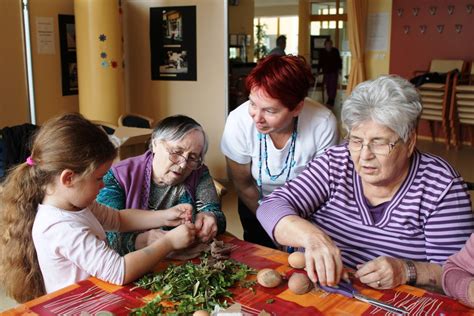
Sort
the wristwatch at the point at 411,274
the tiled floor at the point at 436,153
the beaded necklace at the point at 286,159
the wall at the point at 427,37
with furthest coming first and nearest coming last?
the wall at the point at 427,37 < the tiled floor at the point at 436,153 < the beaded necklace at the point at 286,159 < the wristwatch at the point at 411,274

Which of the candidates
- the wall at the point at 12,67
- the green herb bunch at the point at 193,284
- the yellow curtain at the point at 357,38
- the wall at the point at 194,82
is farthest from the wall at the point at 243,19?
the green herb bunch at the point at 193,284

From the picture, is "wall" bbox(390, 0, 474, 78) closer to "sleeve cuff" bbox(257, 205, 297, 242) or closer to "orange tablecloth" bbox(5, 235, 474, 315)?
"sleeve cuff" bbox(257, 205, 297, 242)

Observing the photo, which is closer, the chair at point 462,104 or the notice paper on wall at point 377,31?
the chair at point 462,104

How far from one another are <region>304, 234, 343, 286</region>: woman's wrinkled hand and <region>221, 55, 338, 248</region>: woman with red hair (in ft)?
2.40

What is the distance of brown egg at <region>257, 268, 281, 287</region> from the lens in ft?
4.60

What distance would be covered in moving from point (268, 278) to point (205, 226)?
432mm

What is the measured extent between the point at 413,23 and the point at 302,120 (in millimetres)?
6499

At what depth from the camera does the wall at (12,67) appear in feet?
15.0

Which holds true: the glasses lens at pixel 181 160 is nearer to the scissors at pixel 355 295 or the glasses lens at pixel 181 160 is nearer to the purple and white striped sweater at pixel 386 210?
the purple and white striped sweater at pixel 386 210

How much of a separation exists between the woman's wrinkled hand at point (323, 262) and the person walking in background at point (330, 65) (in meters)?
7.43

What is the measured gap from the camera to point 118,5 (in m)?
4.89

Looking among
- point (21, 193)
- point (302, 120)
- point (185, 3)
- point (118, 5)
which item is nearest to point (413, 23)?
point (185, 3)

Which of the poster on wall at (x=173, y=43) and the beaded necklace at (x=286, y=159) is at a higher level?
the poster on wall at (x=173, y=43)

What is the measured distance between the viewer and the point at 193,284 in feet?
4.51
